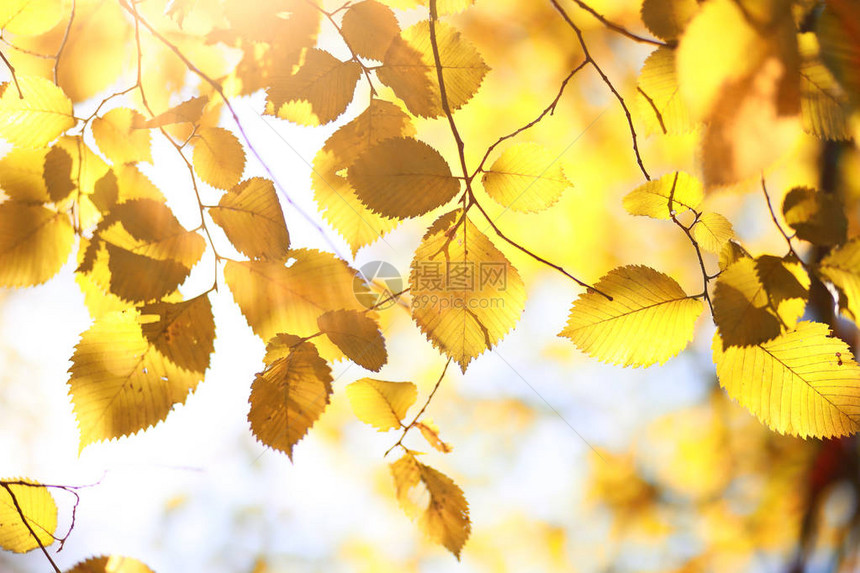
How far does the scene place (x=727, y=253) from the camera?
0.30 m

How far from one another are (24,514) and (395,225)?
15.5 inches

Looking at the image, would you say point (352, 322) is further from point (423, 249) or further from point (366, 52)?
point (366, 52)

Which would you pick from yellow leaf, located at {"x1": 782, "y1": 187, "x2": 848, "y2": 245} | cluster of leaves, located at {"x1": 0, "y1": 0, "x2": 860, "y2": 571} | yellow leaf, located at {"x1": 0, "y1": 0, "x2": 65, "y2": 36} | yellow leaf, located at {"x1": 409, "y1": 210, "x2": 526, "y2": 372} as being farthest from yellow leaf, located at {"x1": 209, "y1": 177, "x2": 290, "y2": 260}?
yellow leaf, located at {"x1": 782, "y1": 187, "x2": 848, "y2": 245}

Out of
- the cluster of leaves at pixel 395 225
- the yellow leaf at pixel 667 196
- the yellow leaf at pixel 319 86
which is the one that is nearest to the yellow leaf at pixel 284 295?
the cluster of leaves at pixel 395 225

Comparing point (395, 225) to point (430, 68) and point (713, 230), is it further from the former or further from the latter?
point (713, 230)

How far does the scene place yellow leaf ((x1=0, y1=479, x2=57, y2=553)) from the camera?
411 millimetres

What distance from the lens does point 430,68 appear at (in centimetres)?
37

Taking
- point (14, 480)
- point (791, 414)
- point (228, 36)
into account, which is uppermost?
point (228, 36)

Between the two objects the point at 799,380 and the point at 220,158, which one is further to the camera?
the point at 220,158

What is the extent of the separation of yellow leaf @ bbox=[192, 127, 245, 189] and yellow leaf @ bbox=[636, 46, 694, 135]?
0.32m

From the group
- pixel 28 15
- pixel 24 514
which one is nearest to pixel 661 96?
pixel 28 15

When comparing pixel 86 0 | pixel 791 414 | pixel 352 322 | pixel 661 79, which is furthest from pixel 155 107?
pixel 791 414

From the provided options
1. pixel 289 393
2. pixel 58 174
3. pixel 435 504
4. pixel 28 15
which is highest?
pixel 28 15

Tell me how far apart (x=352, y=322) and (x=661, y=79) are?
0.28m
